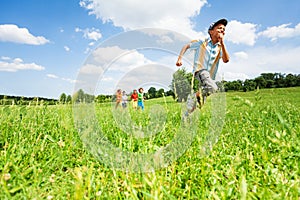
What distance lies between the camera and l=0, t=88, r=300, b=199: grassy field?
1794 millimetres

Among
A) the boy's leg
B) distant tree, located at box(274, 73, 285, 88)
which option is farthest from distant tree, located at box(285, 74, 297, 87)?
the boy's leg

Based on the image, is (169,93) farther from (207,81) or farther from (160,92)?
(207,81)

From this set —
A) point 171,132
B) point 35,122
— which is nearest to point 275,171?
point 171,132

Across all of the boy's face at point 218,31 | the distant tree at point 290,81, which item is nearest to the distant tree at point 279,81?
the distant tree at point 290,81

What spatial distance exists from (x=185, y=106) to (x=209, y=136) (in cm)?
105

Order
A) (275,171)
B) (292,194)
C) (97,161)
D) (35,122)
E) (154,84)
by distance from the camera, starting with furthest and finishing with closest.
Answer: (154,84) < (35,122) < (97,161) < (275,171) < (292,194)

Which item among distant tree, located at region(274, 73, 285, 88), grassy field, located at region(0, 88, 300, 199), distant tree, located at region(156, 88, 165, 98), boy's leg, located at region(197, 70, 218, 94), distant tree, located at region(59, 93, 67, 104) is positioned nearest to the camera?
grassy field, located at region(0, 88, 300, 199)

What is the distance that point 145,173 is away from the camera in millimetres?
2250

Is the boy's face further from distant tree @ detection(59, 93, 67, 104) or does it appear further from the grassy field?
distant tree @ detection(59, 93, 67, 104)

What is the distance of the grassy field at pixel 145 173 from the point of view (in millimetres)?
1794

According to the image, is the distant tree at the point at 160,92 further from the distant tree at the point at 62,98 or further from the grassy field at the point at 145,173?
the distant tree at the point at 62,98

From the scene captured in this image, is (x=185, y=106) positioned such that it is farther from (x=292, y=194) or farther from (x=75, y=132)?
(x=292, y=194)

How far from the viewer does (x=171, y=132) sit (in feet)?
12.4

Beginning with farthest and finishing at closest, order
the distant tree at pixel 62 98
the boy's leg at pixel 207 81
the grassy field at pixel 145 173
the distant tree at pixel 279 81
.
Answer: the distant tree at pixel 279 81 < the distant tree at pixel 62 98 < the boy's leg at pixel 207 81 < the grassy field at pixel 145 173
